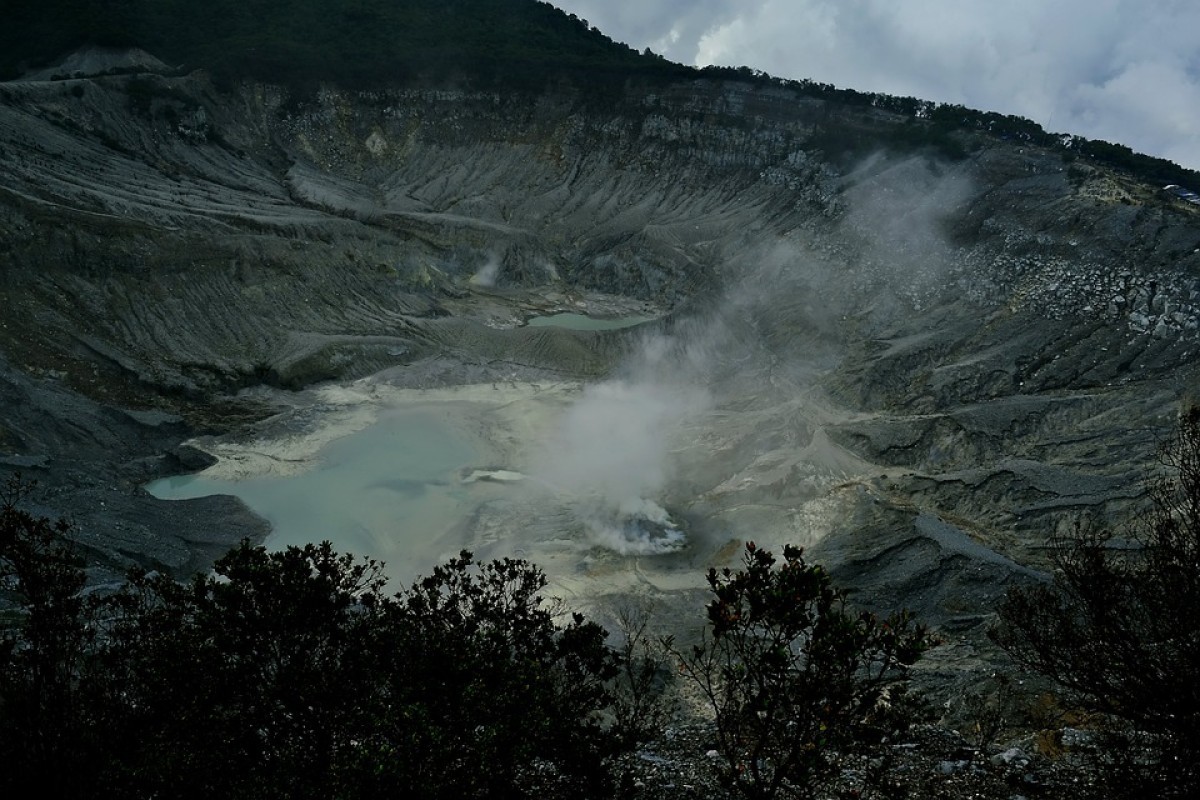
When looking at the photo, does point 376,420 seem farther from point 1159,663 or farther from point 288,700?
point 1159,663

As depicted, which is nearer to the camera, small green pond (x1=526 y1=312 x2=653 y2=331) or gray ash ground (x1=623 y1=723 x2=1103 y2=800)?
gray ash ground (x1=623 y1=723 x2=1103 y2=800)

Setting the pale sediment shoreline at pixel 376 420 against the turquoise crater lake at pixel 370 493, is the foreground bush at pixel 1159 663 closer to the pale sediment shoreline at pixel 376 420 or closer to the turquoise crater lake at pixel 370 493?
the turquoise crater lake at pixel 370 493

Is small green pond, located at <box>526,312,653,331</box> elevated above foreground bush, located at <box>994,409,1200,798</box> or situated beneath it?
elevated above

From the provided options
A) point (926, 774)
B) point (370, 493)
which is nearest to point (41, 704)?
point (926, 774)

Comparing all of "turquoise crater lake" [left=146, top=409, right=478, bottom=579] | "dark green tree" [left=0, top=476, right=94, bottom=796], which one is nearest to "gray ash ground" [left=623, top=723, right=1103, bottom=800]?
"dark green tree" [left=0, top=476, right=94, bottom=796]

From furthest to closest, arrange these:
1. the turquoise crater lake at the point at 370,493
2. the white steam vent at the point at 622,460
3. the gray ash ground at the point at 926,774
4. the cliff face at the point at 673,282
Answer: the cliff face at the point at 673,282 → the white steam vent at the point at 622,460 → the turquoise crater lake at the point at 370,493 → the gray ash ground at the point at 926,774

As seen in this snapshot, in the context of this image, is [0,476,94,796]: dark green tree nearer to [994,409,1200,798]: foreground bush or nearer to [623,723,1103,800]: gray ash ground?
[623,723,1103,800]: gray ash ground

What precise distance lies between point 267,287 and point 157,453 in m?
16.6

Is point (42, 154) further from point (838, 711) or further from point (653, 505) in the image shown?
point (838, 711)

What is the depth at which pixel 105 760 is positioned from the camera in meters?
9.39

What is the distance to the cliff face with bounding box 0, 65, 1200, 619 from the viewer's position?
31672 mm

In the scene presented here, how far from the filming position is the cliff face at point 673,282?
104 ft

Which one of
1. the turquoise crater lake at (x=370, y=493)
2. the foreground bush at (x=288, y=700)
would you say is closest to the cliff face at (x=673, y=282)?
the turquoise crater lake at (x=370, y=493)

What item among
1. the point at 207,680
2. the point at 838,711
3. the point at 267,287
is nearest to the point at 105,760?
the point at 207,680
